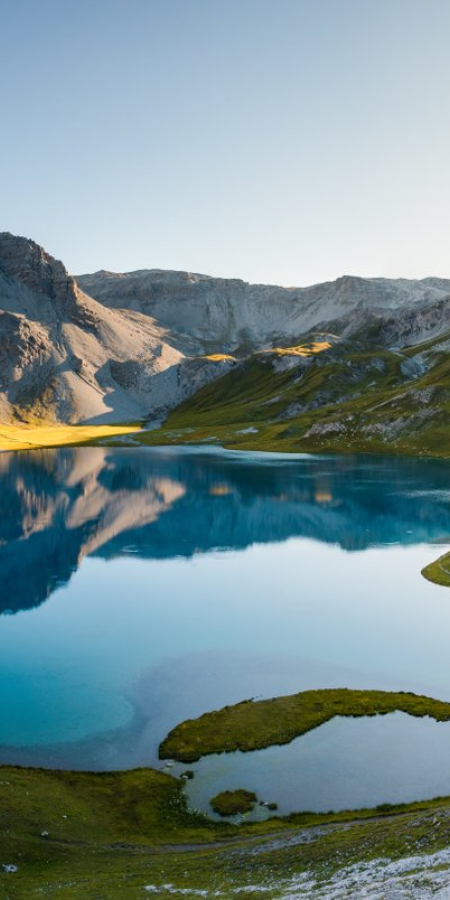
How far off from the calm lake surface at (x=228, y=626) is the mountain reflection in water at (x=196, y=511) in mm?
528

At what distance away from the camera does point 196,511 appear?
118 metres

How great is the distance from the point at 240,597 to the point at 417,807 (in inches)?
1571

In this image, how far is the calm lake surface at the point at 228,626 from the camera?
3791cm

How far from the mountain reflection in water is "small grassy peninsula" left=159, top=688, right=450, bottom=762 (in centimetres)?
3232

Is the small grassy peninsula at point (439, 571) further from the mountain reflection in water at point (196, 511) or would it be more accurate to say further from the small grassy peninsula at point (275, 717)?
the small grassy peninsula at point (275, 717)

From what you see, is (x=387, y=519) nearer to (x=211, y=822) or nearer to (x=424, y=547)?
(x=424, y=547)

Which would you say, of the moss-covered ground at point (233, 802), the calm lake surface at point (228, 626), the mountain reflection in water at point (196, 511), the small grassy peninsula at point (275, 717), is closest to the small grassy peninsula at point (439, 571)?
the calm lake surface at point (228, 626)

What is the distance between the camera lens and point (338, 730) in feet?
134

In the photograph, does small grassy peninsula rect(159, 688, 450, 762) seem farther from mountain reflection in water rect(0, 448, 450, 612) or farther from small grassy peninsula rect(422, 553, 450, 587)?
mountain reflection in water rect(0, 448, 450, 612)

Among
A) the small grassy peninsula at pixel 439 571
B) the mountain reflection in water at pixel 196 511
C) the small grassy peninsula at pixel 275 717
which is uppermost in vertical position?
the mountain reflection in water at pixel 196 511

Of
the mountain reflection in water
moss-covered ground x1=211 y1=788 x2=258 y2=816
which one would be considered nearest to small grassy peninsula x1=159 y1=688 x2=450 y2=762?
moss-covered ground x1=211 y1=788 x2=258 y2=816

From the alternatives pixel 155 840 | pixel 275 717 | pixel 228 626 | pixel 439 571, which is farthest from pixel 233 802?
pixel 439 571

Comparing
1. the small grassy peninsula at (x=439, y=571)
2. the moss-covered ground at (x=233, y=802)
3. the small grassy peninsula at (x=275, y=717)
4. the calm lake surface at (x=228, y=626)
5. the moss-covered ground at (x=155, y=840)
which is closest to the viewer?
the moss-covered ground at (x=155, y=840)

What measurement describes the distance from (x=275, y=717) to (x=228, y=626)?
19.2 meters
